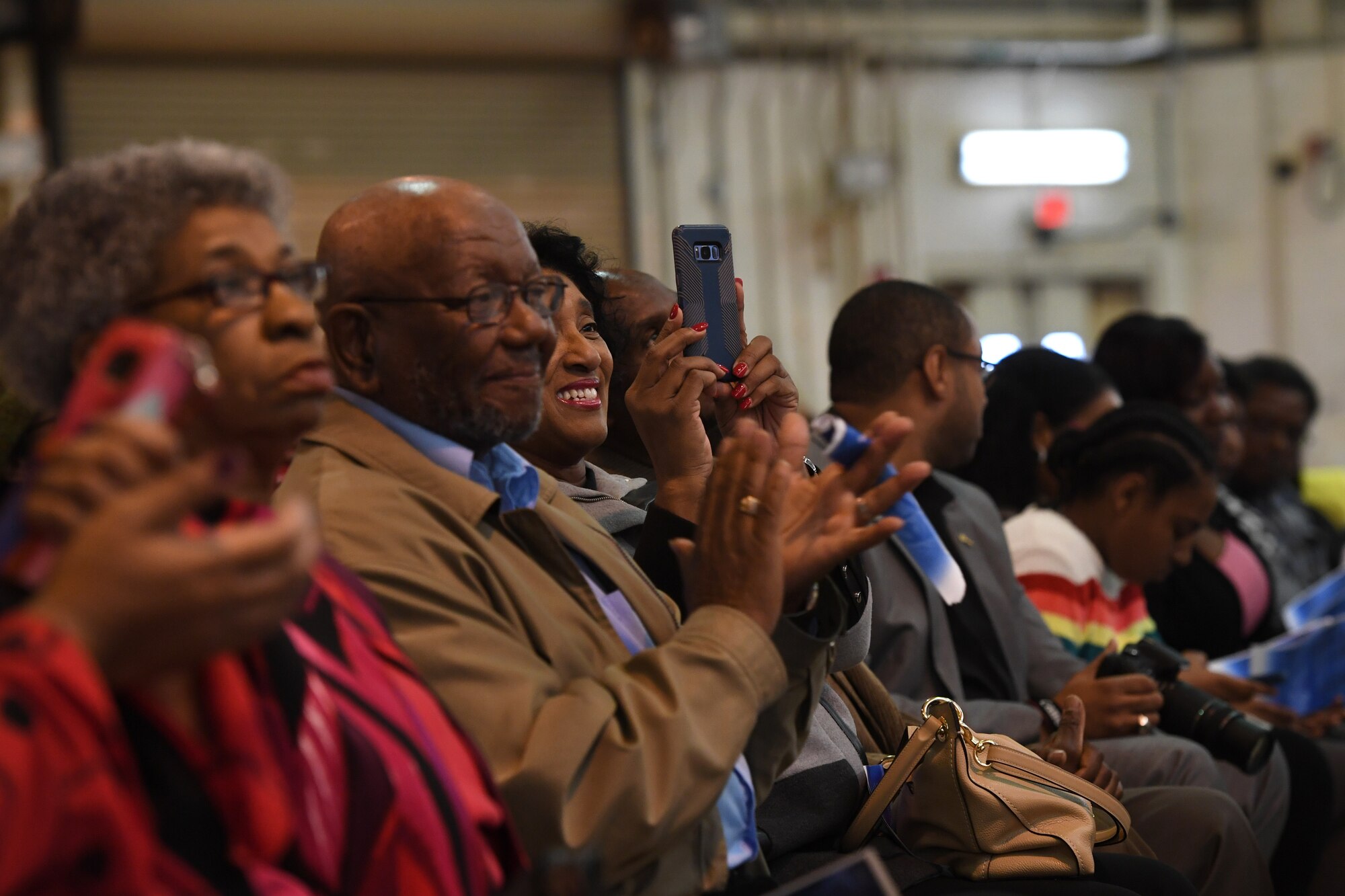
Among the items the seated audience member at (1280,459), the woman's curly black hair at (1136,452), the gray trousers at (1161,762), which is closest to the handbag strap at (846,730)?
the gray trousers at (1161,762)

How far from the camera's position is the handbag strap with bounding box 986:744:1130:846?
1.96m

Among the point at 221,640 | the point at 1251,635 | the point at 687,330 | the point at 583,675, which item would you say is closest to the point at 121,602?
the point at 221,640

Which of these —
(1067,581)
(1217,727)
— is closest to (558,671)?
(1217,727)

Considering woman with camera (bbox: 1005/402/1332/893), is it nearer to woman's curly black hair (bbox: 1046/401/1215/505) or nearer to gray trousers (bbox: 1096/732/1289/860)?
woman's curly black hair (bbox: 1046/401/1215/505)

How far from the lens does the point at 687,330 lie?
6.18 ft

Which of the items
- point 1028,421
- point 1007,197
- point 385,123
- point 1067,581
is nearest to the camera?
point 1067,581

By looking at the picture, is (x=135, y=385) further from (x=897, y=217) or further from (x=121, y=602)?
(x=897, y=217)

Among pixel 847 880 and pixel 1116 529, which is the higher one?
pixel 847 880

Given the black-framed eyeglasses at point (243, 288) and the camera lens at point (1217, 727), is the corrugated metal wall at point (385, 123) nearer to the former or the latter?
the camera lens at point (1217, 727)

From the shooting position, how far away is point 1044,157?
750 cm

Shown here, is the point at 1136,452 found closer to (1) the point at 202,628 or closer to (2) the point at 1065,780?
(2) the point at 1065,780

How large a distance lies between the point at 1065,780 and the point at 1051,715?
463 millimetres

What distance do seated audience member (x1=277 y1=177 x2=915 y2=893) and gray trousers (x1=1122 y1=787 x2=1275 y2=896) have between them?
111 cm

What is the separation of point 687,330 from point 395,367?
417 millimetres
